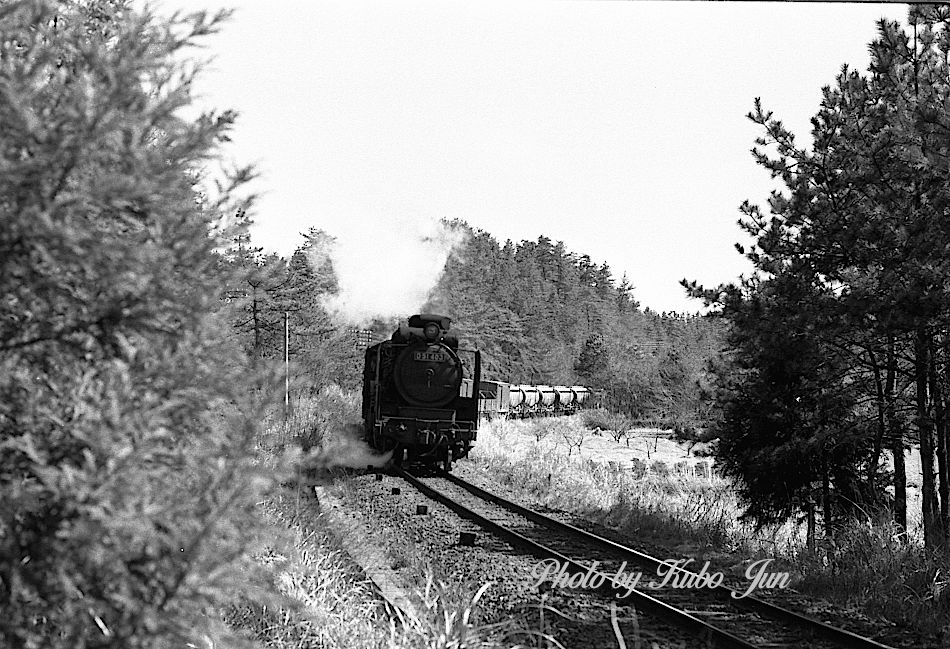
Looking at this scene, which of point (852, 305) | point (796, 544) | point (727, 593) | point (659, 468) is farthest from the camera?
point (659, 468)

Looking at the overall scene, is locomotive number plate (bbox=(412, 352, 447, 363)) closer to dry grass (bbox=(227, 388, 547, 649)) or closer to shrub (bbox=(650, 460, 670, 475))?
dry grass (bbox=(227, 388, 547, 649))

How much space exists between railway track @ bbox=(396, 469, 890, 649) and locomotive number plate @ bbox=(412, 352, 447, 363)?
542 cm

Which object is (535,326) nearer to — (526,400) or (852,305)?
(526,400)

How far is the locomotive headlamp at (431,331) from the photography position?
17.7 m

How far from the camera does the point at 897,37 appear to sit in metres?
11.1

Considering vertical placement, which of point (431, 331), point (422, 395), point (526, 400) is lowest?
point (526, 400)

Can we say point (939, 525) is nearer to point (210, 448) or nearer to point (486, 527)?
point (486, 527)

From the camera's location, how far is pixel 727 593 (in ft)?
26.6

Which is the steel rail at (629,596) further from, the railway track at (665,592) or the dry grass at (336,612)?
the dry grass at (336,612)

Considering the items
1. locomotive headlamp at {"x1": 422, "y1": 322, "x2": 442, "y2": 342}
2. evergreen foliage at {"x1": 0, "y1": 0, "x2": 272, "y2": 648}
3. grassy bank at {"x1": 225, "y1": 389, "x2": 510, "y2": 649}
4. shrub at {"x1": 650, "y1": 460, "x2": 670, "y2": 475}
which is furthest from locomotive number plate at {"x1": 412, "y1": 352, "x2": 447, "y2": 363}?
evergreen foliage at {"x1": 0, "y1": 0, "x2": 272, "y2": 648}

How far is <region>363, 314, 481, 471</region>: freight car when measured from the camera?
17.1 metres

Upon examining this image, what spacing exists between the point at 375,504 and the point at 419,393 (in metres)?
4.40

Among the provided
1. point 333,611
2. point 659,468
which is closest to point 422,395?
point 333,611

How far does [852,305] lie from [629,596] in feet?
16.1
